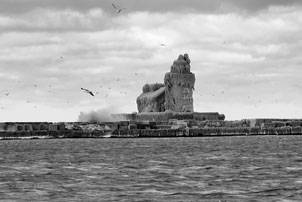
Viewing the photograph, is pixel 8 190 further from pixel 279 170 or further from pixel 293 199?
pixel 279 170

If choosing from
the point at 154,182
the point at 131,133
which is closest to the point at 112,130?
the point at 131,133

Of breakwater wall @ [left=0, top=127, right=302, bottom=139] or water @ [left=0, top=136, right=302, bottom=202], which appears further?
breakwater wall @ [left=0, top=127, right=302, bottom=139]

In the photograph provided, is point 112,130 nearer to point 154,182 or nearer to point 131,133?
point 131,133

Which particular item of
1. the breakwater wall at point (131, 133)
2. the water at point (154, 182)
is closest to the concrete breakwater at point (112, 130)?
the breakwater wall at point (131, 133)

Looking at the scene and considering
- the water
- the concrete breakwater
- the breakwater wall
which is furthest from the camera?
the concrete breakwater

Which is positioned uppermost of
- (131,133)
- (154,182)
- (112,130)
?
(112,130)

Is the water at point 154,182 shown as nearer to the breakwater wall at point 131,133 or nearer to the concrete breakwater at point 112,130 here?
the breakwater wall at point 131,133

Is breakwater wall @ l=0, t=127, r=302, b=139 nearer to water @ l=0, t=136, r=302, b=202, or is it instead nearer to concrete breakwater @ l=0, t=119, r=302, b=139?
concrete breakwater @ l=0, t=119, r=302, b=139

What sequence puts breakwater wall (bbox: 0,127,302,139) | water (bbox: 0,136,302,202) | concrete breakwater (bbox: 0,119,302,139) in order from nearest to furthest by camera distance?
water (bbox: 0,136,302,202)
breakwater wall (bbox: 0,127,302,139)
concrete breakwater (bbox: 0,119,302,139)

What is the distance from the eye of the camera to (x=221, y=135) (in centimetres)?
19375

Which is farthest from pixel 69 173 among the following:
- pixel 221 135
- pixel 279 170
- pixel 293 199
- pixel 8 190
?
pixel 221 135

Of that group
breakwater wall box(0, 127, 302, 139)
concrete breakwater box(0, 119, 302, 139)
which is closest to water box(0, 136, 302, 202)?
breakwater wall box(0, 127, 302, 139)

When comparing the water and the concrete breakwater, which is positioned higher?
the concrete breakwater

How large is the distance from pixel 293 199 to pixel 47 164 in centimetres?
3182
